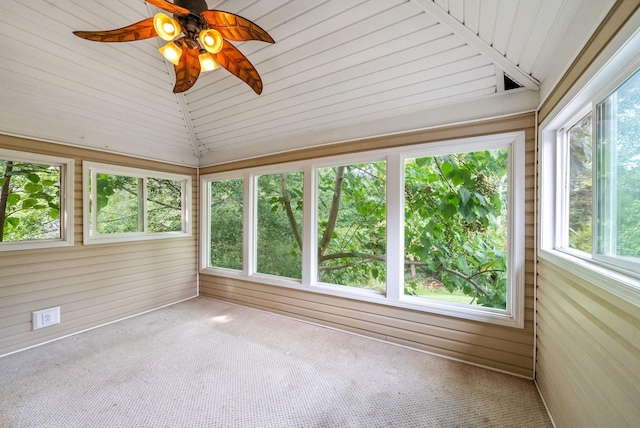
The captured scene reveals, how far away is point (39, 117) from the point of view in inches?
98.5

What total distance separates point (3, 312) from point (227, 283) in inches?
84.3

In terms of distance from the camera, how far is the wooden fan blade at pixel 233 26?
56.6 inches

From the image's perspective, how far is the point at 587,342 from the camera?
1.19 metres

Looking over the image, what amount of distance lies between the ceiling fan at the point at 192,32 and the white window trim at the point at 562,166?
1595 millimetres

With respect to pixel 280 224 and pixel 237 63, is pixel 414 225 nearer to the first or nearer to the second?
pixel 280 224

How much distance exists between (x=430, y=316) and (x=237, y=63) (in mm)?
2699

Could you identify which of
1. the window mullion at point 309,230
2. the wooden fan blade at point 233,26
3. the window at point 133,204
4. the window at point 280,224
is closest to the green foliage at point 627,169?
the wooden fan blade at point 233,26

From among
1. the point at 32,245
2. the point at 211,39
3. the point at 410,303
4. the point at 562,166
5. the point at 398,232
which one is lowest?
the point at 410,303

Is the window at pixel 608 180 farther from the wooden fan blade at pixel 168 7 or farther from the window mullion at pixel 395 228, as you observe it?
the wooden fan blade at pixel 168 7

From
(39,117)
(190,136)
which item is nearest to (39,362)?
(39,117)

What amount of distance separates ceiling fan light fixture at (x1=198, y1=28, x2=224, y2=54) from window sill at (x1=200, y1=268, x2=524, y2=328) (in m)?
2.47

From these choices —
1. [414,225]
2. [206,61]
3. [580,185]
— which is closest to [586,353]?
[580,185]

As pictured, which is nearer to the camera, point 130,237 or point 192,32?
point 192,32

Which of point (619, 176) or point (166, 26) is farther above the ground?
point (166, 26)
